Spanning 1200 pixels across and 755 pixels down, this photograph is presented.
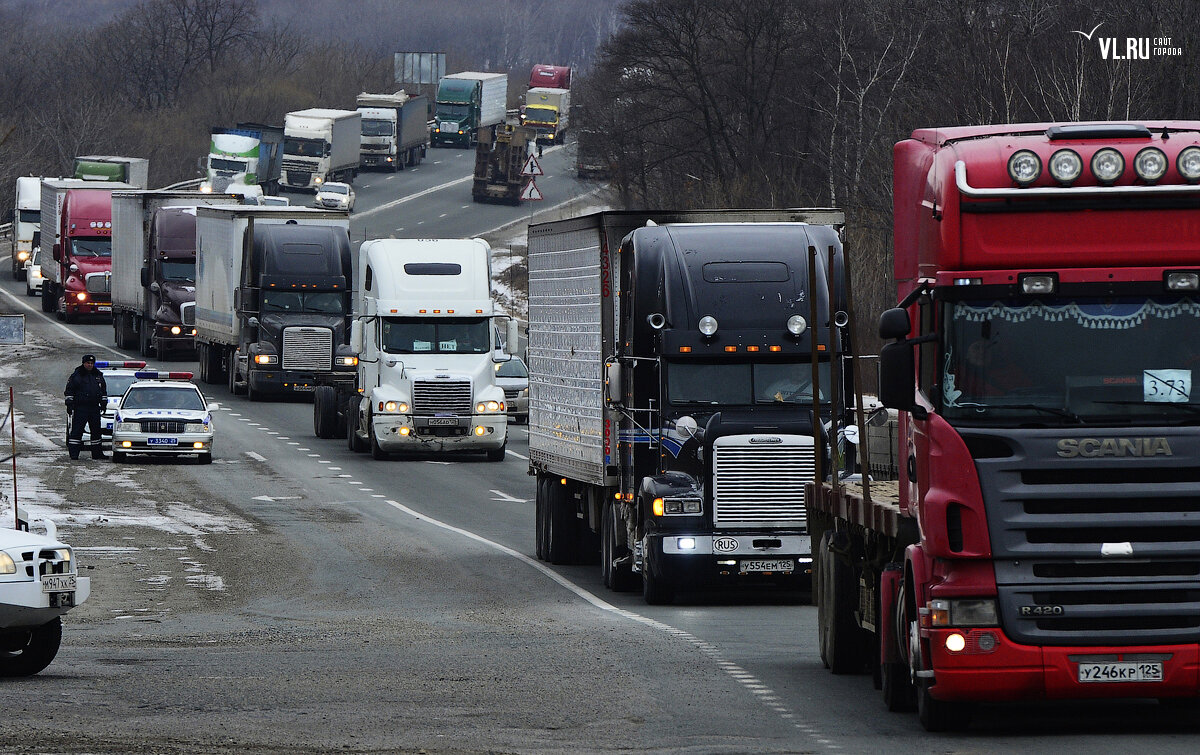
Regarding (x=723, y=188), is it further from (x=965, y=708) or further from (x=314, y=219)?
(x=965, y=708)

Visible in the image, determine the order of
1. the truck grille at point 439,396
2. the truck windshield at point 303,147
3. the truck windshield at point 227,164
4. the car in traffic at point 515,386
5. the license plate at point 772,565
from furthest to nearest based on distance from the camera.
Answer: the truck windshield at point 303,147
the truck windshield at point 227,164
the car in traffic at point 515,386
the truck grille at point 439,396
the license plate at point 772,565

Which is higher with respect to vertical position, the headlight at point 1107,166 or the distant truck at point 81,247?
the distant truck at point 81,247

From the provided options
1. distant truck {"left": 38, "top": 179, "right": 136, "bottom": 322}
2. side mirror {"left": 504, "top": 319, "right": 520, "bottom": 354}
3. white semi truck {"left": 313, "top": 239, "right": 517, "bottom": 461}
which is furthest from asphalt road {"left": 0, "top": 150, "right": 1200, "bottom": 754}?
distant truck {"left": 38, "top": 179, "right": 136, "bottom": 322}

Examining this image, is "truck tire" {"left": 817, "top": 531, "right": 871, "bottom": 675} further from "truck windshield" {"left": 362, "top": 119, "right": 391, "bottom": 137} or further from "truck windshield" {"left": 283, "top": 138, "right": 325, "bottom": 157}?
"truck windshield" {"left": 362, "top": 119, "right": 391, "bottom": 137}

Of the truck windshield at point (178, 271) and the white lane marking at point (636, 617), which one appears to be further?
the truck windshield at point (178, 271)

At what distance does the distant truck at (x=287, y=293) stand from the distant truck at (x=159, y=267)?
21.4 ft

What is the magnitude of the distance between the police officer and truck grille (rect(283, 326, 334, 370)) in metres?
8.72

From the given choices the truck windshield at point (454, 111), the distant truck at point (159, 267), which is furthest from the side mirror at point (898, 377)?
the truck windshield at point (454, 111)

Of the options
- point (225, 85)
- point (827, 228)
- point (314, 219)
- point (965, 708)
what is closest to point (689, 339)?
point (827, 228)

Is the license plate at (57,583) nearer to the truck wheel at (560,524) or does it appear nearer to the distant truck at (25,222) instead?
the truck wheel at (560,524)

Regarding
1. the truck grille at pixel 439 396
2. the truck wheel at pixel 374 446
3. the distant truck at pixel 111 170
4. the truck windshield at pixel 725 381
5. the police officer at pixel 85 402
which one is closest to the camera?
the truck windshield at pixel 725 381

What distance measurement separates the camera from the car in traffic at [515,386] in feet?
160

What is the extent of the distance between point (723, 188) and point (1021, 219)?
2444 inches

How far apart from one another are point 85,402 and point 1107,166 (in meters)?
29.4
